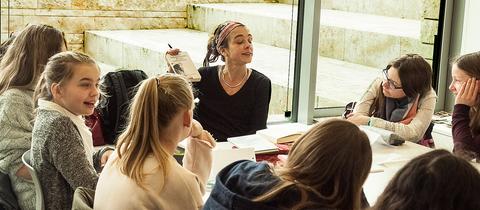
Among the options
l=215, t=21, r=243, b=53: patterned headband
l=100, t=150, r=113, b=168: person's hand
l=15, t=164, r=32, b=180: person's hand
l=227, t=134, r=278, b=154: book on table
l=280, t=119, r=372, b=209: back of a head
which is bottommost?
l=15, t=164, r=32, b=180: person's hand

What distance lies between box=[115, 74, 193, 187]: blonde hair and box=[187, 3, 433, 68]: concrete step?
7.69 ft

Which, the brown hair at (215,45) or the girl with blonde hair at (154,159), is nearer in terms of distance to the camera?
the girl with blonde hair at (154,159)

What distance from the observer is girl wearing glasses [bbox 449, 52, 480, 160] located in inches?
131

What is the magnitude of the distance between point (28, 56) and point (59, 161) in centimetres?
74

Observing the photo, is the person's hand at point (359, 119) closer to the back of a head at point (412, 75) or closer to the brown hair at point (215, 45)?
the back of a head at point (412, 75)

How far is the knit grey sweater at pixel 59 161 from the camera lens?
8.09ft

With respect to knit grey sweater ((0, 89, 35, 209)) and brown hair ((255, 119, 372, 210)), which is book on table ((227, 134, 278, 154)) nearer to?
knit grey sweater ((0, 89, 35, 209))

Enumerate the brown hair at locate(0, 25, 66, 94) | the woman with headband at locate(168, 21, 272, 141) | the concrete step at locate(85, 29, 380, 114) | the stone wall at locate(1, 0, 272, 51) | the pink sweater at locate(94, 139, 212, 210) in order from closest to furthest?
the pink sweater at locate(94, 139, 212, 210) < the brown hair at locate(0, 25, 66, 94) < the woman with headband at locate(168, 21, 272, 141) < the stone wall at locate(1, 0, 272, 51) < the concrete step at locate(85, 29, 380, 114)

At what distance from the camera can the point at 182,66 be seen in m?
3.57

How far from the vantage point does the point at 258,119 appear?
375 centimetres

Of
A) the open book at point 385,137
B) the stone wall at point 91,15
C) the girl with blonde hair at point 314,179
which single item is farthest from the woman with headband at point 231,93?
the girl with blonde hair at point 314,179

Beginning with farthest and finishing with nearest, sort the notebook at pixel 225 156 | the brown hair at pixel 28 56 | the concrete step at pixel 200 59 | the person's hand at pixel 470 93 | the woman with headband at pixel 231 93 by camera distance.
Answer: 1. the concrete step at pixel 200 59
2. the woman with headband at pixel 231 93
3. the person's hand at pixel 470 93
4. the brown hair at pixel 28 56
5. the notebook at pixel 225 156

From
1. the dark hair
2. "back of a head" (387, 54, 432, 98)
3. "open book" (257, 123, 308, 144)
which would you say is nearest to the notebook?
"open book" (257, 123, 308, 144)

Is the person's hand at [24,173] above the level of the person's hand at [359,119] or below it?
below
